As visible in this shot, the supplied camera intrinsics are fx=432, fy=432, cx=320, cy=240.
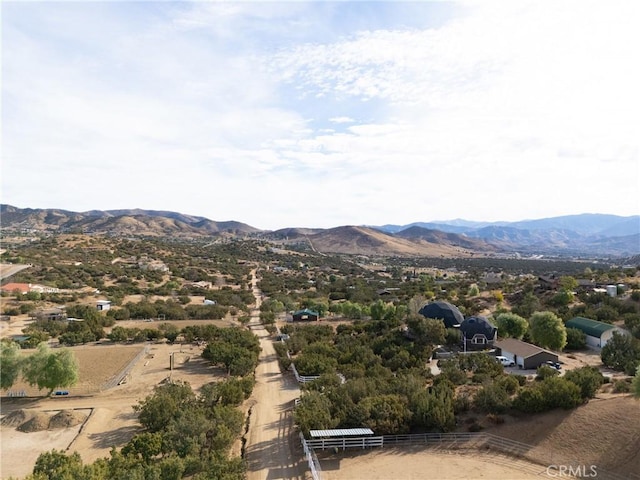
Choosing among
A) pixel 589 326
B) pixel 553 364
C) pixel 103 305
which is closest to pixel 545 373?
pixel 553 364

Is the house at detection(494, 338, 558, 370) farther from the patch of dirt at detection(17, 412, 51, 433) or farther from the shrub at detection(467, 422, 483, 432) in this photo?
the patch of dirt at detection(17, 412, 51, 433)

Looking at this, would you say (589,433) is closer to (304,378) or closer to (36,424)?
(304,378)

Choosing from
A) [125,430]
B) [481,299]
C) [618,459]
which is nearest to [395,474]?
[618,459]

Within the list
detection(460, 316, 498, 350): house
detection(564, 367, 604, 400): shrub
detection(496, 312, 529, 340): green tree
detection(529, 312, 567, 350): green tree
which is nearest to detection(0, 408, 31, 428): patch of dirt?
detection(564, 367, 604, 400): shrub

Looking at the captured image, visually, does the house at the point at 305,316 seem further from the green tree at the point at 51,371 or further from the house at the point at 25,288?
the house at the point at 25,288

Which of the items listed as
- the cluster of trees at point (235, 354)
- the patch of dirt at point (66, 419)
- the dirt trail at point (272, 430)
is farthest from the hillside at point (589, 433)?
the patch of dirt at point (66, 419)
